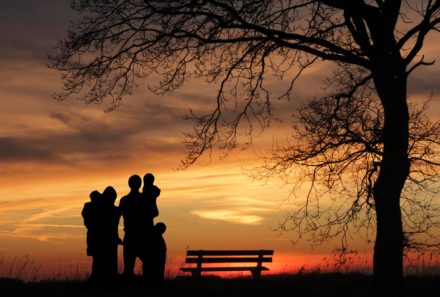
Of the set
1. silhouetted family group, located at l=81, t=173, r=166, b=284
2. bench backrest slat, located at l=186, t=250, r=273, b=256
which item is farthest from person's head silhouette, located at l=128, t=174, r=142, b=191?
bench backrest slat, located at l=186, t=250, r=273, b=256

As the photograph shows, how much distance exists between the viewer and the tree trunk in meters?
16.1

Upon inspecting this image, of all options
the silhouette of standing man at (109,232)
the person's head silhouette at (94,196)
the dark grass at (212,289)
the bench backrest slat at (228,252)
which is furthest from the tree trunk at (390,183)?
the bench backrest slat at (228,252)

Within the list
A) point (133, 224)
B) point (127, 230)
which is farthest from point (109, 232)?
point (133, 224)

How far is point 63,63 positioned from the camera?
1722cm

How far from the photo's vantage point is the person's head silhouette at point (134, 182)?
15984mm

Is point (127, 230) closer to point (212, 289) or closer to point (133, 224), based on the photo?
point (133, 224)

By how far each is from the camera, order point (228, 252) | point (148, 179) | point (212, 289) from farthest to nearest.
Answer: point (228, 252) → point (212, 289) → point (148, 179)

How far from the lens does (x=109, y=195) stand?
53.2ft

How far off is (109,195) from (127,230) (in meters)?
0.89

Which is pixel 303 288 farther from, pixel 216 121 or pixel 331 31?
pixel 331 31

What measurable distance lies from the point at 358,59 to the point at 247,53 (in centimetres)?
258

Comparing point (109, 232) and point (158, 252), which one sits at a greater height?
point (109, 232)

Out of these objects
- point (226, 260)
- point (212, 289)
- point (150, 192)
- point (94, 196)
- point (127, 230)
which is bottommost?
point (212, 289)

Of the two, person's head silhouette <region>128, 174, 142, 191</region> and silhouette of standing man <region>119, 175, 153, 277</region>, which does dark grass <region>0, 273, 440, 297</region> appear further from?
person's head silhouette <region>128, 174, 142, 191</region>
